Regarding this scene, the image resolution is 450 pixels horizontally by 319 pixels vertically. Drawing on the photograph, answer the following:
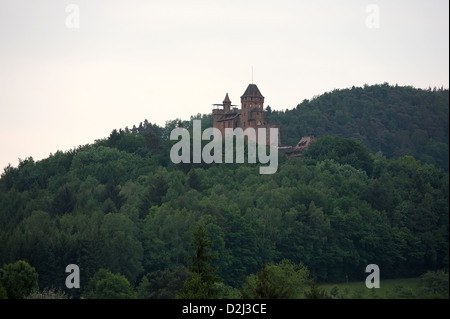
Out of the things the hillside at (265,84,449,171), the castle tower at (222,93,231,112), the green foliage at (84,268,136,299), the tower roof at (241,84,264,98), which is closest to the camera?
the green foliage at (84,268,136,299)

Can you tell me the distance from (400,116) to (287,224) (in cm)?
10126

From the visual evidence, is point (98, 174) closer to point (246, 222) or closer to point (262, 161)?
point (262, 161)

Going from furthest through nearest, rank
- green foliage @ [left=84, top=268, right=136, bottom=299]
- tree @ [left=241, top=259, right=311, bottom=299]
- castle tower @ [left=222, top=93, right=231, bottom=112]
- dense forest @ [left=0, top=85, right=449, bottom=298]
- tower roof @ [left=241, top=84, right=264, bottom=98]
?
castle tower @ [left=222, top=93, right=231, bottom=112] < tower roof @ [left=241, top=84, right=264, bottom=98] < dense forest @ [left=0, top=85, right=449, bottom=298] < green foliage @ [left=84, top=268, right=136, bottom=299] < tree @ [left=241, top=259, right=311, bottom=299]

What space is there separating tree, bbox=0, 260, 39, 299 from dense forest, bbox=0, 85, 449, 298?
14cm

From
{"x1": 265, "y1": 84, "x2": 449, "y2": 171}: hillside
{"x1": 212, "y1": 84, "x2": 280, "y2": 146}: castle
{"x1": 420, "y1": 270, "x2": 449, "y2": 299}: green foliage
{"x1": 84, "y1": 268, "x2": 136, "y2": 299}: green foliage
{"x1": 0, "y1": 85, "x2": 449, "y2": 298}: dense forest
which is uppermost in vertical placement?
{"x1": 265, "y1": 84, "x2": 449, "y2": 171}: hillside

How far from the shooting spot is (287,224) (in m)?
89.5

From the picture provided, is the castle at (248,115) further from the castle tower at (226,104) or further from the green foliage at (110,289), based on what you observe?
the green foliage at (110,289)

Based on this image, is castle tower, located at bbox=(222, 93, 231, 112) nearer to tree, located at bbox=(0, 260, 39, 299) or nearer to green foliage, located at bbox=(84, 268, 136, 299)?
green foliage, located at bbox=(84, 268, 136, 299)

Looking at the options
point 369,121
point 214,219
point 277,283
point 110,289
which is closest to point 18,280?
point 110,289

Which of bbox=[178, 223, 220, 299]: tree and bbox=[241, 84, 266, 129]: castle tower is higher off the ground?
bbox=[241, 84, 266, 129]: castle tower

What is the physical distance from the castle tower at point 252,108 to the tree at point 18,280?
180 feet

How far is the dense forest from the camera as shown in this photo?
69938mm

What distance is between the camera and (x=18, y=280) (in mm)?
59938

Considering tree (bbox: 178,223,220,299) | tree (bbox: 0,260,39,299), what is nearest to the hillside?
tree (bbox: 0,260,39,299)
